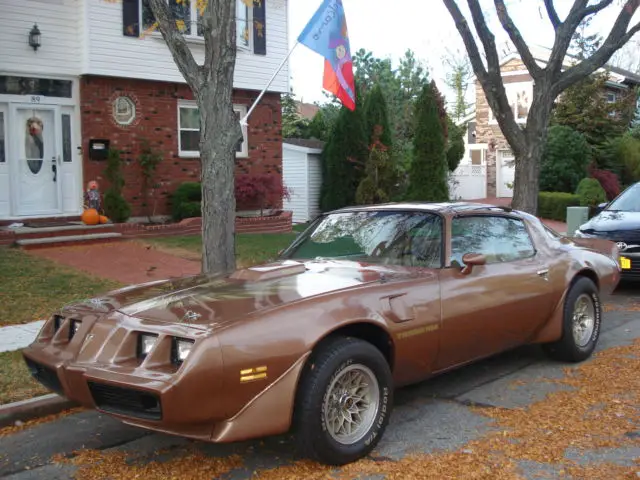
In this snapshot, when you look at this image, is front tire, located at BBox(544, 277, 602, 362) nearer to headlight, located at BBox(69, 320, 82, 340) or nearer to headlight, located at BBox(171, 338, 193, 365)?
headlight, located at BBox(171, 338, 193, 365)

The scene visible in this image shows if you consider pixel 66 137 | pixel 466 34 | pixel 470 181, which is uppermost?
pixel 466 34

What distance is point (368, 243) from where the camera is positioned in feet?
17.8

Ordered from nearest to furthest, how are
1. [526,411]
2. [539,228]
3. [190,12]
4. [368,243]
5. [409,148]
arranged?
[526,411]
[368,243]
[539,228]
[190,12]
[409,148]

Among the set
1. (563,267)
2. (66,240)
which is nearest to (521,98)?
(66,240)

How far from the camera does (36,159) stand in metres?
14.4

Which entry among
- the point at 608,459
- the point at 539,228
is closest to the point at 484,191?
the point at 539,228

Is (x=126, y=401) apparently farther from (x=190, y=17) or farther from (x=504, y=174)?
→ (x=504, y=174)

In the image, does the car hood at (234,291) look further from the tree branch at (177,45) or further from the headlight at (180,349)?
the tree branch at (177,45)

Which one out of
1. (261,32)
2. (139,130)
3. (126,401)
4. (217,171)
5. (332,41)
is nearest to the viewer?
(126,401)

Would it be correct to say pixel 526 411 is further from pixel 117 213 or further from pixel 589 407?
pixel 117 213

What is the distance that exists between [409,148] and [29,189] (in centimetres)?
1288

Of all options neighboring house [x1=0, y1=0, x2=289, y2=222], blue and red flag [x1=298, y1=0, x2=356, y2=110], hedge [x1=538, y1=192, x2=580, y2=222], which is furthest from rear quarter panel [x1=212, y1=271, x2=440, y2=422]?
hedge [x1=538, y1=192, x2=580, y2=222]

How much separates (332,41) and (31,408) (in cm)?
859

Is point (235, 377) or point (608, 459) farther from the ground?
point (235, 377)
